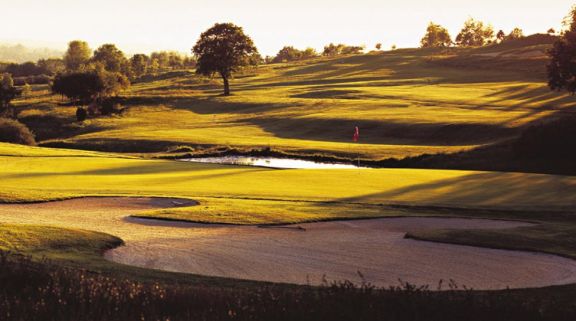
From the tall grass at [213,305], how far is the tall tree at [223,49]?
3983 inches

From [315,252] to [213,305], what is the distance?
10.3 metres

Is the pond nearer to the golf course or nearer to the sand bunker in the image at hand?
the golf course

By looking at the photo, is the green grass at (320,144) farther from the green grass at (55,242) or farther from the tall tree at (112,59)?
the tall tree at (112,59)

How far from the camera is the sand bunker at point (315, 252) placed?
16969 millimetres

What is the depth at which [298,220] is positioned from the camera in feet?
77.6

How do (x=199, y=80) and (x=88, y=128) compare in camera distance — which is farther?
(x=199, y=80)

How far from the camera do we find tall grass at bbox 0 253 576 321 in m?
8.48

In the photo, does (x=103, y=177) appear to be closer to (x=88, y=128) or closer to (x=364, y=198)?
(x=364, y=198)

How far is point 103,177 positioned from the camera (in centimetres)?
3391

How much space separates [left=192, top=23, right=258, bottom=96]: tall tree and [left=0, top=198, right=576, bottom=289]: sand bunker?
86.4 meters

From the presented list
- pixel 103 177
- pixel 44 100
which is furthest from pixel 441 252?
pixel 44 100

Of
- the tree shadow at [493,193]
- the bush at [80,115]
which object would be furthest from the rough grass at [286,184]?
the bush at [80,115]

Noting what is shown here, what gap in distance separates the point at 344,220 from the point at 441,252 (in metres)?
5.06

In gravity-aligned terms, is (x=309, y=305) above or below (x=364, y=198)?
above
